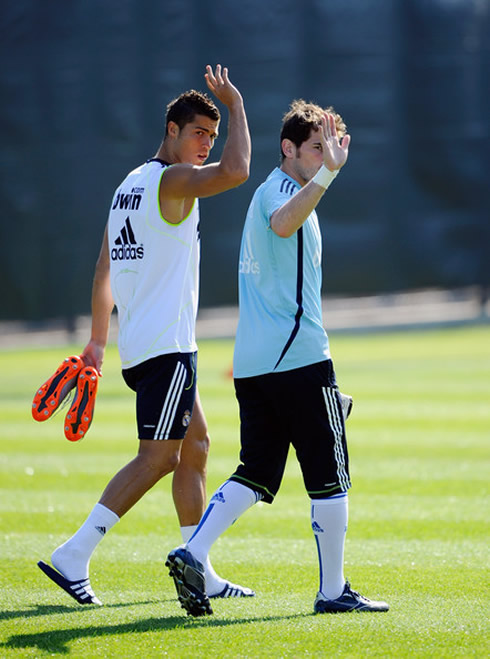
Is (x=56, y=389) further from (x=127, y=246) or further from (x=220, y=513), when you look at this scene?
(x=220, y=513)

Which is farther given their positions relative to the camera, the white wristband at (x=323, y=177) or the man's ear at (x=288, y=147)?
the man's ear at (x=288, y=147)

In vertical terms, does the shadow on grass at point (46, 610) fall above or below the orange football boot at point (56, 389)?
below

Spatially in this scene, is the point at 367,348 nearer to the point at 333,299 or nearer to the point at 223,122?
the point at 333,299

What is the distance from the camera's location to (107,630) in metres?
3.74

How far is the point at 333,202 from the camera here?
58.3 ft

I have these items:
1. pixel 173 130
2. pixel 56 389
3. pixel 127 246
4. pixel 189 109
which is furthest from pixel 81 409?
pixel 189 109

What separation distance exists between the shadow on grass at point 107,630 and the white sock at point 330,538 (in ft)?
0.55

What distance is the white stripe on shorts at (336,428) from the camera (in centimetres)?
400

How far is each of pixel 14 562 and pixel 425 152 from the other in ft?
47.8

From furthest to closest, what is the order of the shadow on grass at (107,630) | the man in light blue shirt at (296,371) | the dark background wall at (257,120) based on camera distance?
the dark background wall at (257,120) → the man in light blue shirt at (296,371) → the shadow on grass at (107,630)

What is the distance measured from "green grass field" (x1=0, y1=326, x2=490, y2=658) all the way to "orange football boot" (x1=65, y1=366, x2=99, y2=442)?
2.21 feet

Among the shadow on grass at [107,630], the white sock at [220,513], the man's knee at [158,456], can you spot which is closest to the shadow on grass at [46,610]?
the shadow on grass at [107,630]

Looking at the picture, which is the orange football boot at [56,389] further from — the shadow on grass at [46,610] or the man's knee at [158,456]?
the shadow on grass at [46,610]

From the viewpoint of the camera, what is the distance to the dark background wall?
1725 cm
